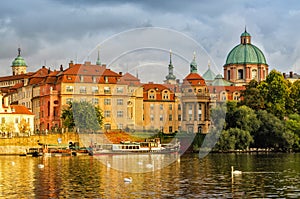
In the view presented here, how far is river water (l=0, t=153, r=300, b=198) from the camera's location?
44.1 metres

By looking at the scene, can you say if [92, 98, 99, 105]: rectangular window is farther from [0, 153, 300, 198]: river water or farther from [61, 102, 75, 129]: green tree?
[0, 153, 300, 198]: river water

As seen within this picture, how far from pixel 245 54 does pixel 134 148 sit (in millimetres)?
86540

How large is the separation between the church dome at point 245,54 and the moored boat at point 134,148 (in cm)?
8025

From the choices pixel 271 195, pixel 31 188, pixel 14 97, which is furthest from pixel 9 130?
pixel 271 195

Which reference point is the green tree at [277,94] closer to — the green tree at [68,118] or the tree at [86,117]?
the tree at [86,117]

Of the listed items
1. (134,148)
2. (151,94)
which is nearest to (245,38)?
(151,94)

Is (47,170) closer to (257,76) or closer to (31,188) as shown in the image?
(31,188)

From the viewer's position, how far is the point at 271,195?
43.4 m

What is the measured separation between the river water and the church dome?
380 feet

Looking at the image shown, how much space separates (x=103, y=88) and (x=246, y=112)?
2822 cm

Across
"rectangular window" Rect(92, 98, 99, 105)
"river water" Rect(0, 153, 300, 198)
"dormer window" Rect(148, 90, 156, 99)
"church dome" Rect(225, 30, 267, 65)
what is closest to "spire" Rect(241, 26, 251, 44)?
"church dome" Rect(225, 30, 267, 65)

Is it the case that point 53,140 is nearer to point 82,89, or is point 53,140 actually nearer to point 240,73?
point 82,89

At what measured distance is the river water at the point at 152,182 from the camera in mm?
44062

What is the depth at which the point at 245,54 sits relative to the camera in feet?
605
